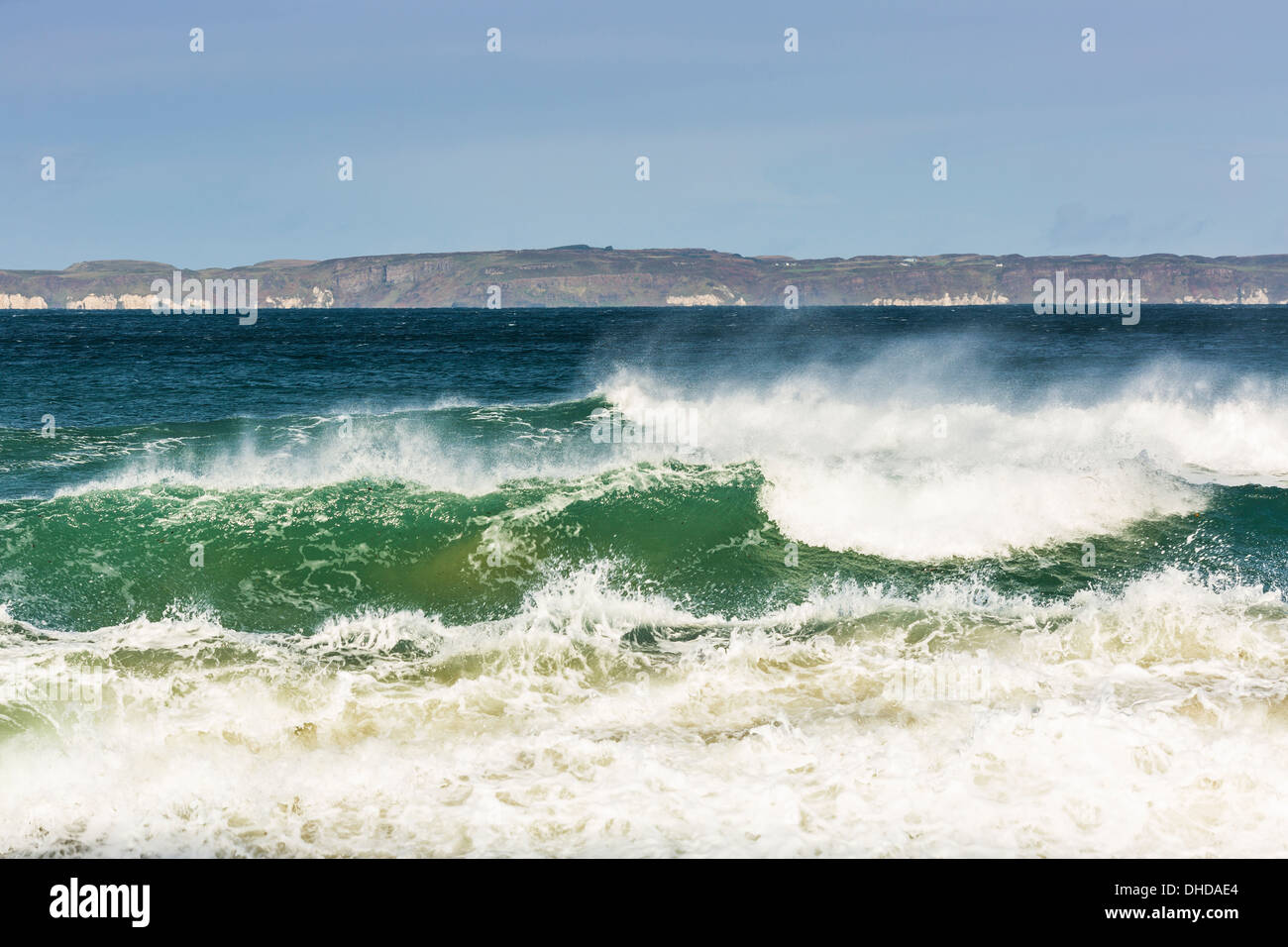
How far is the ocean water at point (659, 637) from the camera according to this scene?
621 cm

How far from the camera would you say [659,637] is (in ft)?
31.4

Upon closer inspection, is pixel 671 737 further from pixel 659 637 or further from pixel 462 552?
pixel 462 552

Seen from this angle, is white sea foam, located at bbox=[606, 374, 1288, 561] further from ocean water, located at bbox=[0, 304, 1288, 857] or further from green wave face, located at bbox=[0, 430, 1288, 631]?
green wave face, located at bbox=[0, 430, 1288, 631]

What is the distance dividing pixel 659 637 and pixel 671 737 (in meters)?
2.33

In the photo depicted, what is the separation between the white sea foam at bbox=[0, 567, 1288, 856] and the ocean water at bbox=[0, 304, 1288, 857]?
34mm

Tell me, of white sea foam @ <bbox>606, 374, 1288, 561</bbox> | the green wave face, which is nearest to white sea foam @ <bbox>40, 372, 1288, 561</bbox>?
white sea foam @ <bbox>606, 374, 1288, 561</bbox>

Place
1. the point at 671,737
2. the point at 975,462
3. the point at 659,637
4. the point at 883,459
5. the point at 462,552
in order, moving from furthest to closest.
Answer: the point at 883,459 → the point at 975,462 → the point at 462,552 → the point at 659,637 → the point at 671,737

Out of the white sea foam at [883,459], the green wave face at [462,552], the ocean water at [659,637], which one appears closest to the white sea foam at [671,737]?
the ocean water at [659,637]

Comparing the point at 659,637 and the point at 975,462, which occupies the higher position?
the point at 975,462

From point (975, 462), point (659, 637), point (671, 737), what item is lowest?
point (671, 737)

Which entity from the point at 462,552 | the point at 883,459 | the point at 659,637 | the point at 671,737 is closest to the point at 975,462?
the point at 883,459

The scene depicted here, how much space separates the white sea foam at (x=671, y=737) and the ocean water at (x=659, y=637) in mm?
34

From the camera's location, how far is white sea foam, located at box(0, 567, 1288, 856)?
19.8 ft
